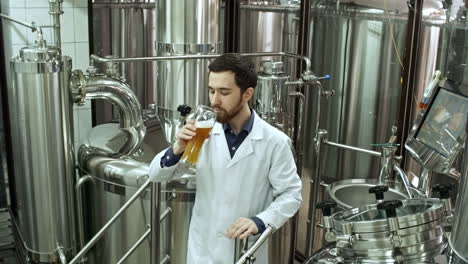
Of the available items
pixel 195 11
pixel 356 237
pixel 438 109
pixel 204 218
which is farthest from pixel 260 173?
pixel 195 11

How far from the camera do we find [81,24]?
13.1 ft

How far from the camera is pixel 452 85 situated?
2352 millimetres

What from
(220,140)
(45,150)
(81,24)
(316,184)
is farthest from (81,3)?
(220,140)

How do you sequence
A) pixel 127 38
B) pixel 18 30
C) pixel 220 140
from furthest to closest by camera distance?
pixel 127 38, pixel 18 30, pixel 220 140

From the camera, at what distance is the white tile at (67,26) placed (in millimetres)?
3904

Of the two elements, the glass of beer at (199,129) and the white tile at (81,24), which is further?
the white tile at (81,24)

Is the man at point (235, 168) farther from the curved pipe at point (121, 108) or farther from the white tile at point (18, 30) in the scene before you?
the white tile at point (18, 30)

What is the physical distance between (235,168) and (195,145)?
241 millimetres

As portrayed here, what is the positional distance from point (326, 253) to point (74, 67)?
8.54ft

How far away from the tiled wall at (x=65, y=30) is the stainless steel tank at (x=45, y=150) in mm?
779

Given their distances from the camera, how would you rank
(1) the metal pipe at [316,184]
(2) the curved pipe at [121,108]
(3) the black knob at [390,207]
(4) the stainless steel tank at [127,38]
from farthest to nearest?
1. (4) the stainless steel tank at [127,38]
2. (1) the metal pipe at [316,184]
3. (2) the curved pipe at [121,108]
4. (3) the black knob at [390,207]

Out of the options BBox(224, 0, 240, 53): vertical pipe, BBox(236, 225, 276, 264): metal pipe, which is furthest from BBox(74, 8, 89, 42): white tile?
BBox(236, 225, 276, 264): metal pipe

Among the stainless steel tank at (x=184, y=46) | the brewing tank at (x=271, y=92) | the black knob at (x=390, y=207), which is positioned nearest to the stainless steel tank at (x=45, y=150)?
the stainless steel tank at (x=184, y=46)

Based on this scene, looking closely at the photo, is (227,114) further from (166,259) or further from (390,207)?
(166,259)
